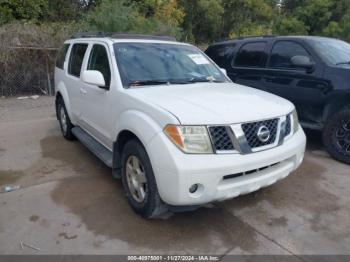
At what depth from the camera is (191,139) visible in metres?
2.88

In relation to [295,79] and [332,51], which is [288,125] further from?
[332,51]

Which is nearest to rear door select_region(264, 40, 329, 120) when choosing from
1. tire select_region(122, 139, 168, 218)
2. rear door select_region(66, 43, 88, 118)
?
rear door select_region(66, 43, 88, 118)

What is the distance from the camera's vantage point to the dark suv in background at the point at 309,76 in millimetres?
5043

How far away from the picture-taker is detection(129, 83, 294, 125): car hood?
2982 mm

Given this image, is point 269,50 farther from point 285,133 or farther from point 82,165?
point 82,165

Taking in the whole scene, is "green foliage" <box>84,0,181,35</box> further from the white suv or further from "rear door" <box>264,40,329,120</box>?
the white suv

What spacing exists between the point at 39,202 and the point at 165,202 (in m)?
1.61

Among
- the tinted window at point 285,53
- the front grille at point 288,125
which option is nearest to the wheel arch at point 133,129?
the front grille at point 288,125

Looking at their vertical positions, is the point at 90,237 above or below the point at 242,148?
below

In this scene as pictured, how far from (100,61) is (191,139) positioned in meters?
2.04

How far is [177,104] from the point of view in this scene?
3184 mm

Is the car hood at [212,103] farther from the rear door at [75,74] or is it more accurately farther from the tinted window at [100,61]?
the rear door at [75,74]

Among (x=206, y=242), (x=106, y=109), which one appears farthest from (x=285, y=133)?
(x=106, y=109)

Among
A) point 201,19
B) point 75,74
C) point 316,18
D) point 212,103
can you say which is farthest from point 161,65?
point 316,18
